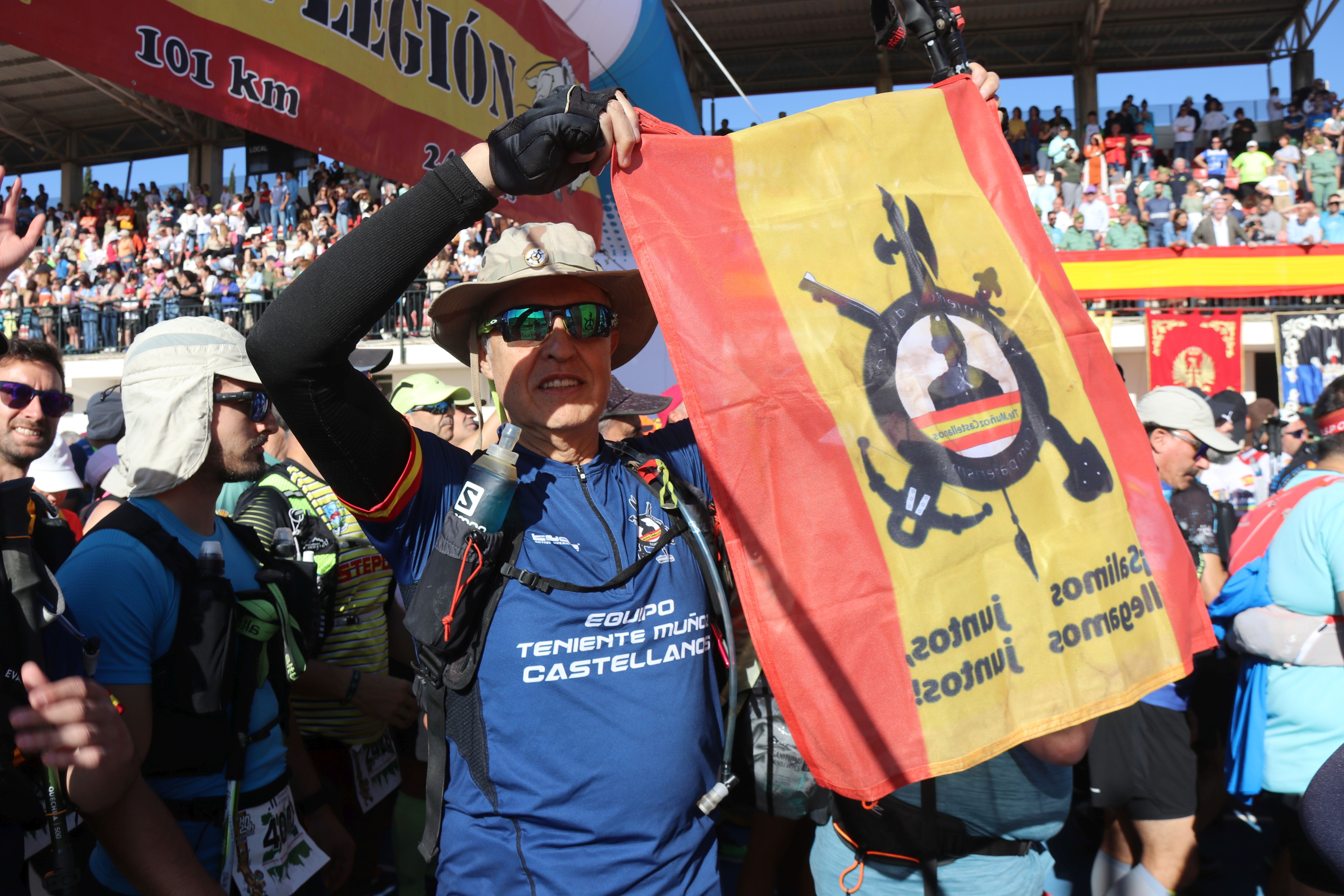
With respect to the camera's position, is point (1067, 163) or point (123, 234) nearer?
point (1067, 163)

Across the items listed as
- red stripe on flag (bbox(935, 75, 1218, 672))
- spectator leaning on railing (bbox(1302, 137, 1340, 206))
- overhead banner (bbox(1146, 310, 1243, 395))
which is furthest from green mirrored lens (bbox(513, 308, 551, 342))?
spectator leaning on railing (bbox(1302, 137, 1340, 206))

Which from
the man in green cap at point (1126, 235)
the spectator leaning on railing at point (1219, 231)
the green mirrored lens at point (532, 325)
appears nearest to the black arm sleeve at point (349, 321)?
the green mirrored lens at point (532, 325)

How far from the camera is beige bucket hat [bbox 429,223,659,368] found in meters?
1.85

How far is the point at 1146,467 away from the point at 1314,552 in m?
1.45

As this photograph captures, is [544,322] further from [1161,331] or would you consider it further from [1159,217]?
[1159,217]

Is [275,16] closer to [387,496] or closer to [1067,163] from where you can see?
[387,496]

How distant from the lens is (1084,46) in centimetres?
2322

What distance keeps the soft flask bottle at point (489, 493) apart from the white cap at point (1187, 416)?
10.6 ft

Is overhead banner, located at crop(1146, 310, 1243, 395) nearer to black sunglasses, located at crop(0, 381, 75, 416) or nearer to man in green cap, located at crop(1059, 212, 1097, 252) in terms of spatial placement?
man in green cap, located at crop(1059, 212, 1097, 252)

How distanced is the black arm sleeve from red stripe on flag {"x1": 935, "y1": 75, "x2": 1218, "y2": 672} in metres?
1.07

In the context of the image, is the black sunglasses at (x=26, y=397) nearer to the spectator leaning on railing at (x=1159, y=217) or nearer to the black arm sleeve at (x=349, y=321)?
the black arm sleeve at (x=349, y=321)

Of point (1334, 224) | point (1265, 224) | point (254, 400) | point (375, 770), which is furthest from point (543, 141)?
point (1265, 224)

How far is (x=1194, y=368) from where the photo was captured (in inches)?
536

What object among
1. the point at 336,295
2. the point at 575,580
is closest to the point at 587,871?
the point at 575,580
